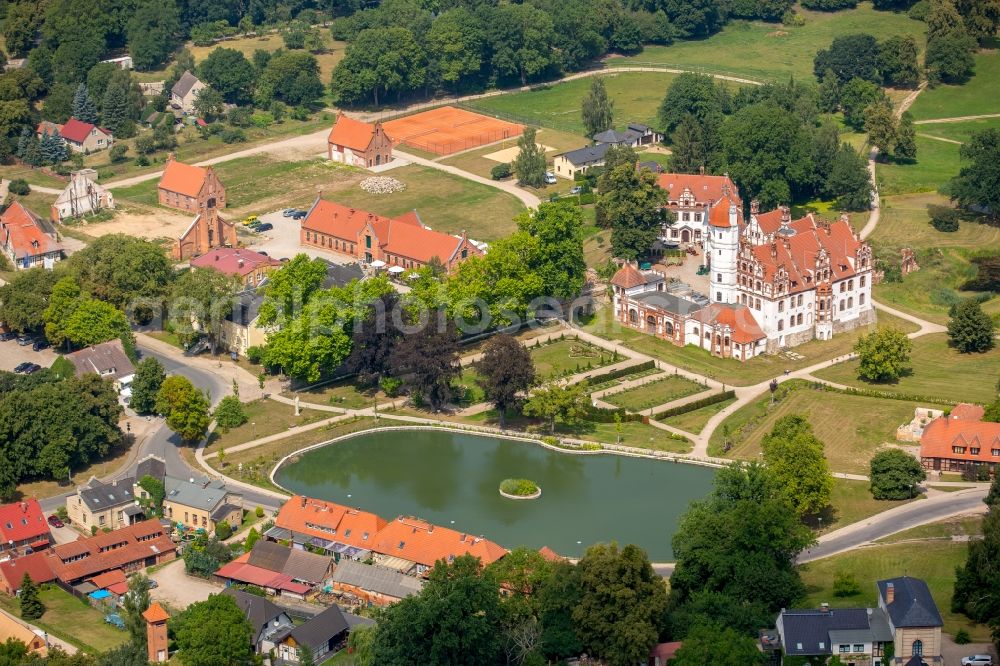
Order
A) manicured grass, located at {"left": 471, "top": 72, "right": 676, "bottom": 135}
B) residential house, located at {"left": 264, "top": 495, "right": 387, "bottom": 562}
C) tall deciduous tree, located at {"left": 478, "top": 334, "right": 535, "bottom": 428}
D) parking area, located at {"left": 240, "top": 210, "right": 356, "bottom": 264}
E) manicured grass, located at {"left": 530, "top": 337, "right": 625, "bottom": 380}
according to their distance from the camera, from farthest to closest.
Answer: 1. manicured grass, located at {"left": 471, "top": 72, "right": 676, "bottom": 135}
2. parking area, located at {"left": 240, "top": 210, "right": 356, "bottom": 264}
3. manicured grass, located at {"left": 530, "top": 337, "right": 625, "bottom": 380}
4. tall deciduous tree, located at {"left": 478, "top": 334, "right": 535, "bottom": 428}
5. residential house, located at {"left": 264, "top": 495, "right": 387, "bottom": 562}

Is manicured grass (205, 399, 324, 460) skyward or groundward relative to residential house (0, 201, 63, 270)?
groundward

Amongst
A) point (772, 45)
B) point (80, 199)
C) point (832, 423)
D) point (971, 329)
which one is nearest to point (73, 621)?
point (832, 423)

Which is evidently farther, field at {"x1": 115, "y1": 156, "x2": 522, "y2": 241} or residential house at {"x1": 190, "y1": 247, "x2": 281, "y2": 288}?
field at {"x1": 115, "y1": 156, "x2": 522, "y2": 241}

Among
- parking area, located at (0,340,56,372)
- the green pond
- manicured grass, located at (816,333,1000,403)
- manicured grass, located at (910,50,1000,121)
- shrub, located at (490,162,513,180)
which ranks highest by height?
manicured grass, located at (910,50,1000,121)

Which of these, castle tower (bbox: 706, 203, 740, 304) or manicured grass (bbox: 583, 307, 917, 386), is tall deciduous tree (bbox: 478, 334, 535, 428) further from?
castle tower (bbox: 706, 203, 740, 304)

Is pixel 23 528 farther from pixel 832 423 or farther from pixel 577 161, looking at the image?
pixel 577 161

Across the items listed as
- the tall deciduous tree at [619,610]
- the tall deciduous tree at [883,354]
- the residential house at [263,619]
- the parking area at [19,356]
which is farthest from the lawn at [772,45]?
the residential house at [263,619]

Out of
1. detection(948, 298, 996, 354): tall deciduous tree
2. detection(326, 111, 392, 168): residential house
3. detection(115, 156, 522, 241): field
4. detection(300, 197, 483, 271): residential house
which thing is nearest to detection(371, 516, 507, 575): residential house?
detection(300, 197, 483, 271): residential house

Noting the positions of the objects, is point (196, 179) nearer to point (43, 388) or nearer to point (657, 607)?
point (43, 388)
